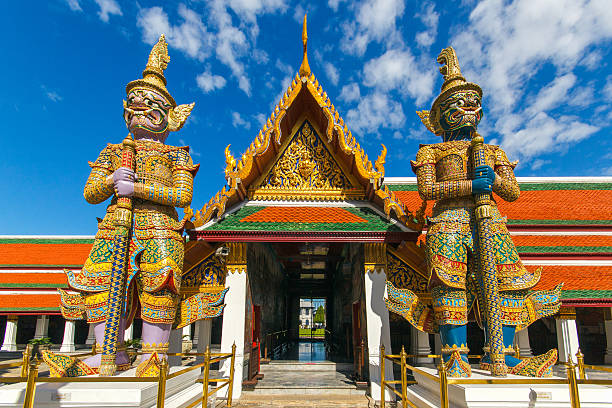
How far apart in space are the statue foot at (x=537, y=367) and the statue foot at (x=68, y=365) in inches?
191

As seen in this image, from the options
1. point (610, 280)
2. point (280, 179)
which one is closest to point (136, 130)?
point (280, 179)

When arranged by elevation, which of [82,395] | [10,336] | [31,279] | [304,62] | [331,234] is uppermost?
[304,62]

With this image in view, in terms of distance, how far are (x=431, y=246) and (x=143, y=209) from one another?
12.5ft

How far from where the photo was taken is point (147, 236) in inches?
178

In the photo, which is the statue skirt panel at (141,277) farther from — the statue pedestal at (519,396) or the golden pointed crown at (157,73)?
the statue pedestal at (519,396)

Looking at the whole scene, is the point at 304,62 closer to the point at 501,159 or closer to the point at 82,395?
the point at 501,159

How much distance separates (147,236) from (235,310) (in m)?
2.19

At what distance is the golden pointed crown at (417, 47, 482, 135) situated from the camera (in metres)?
4.97

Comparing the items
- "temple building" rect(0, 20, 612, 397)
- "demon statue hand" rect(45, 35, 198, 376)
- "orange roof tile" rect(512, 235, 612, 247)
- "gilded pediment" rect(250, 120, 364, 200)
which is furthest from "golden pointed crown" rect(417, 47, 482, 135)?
"orange roof tile" rect(512, 235, 612, 247)

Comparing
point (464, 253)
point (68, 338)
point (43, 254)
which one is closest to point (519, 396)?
point (464, 253)

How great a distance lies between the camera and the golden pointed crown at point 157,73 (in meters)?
4.87

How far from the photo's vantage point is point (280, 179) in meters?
6.90

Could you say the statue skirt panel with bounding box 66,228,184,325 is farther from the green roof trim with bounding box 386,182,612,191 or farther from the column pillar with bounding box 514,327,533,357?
the green roof trim with bounding box 386,182,612,191

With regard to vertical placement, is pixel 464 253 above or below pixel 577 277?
above
